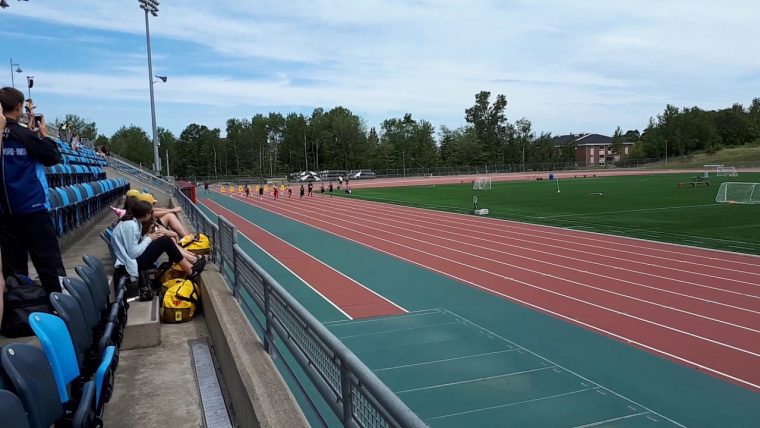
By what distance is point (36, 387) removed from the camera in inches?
92.7

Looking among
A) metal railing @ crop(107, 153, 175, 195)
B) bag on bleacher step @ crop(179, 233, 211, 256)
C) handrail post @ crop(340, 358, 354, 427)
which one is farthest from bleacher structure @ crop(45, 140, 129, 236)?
metal railing @ crop(107, 153, 175, 195)

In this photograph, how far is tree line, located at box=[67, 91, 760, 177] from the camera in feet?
345

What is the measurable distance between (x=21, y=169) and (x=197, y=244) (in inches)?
152

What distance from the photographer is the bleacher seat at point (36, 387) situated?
219cm

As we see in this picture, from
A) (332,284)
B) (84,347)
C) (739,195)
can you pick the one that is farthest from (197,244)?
(739,195)

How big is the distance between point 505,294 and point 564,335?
2454 millimetres

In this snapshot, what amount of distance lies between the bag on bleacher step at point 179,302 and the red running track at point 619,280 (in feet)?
17.9

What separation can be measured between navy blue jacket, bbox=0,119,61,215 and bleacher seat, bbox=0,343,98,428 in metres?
2.11

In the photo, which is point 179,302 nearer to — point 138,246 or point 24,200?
point 138,246

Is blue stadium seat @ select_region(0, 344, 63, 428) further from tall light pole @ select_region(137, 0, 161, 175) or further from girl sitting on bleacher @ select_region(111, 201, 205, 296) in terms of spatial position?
tall light pole @ select_region(137, 0, 161, 175)

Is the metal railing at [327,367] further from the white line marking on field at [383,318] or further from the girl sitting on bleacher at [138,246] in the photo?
the white line marking on field at [383,318]

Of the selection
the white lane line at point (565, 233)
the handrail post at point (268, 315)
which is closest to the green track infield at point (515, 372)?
the handrail post at point (268, 315)

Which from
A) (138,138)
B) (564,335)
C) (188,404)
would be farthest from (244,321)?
(138,138)

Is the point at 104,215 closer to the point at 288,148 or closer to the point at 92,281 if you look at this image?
the point at 92,281
